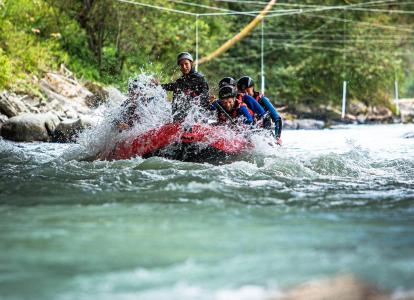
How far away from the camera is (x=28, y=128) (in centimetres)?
1529

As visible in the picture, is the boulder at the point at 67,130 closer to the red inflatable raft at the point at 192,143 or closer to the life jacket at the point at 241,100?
the life jacket at the point at 241,100

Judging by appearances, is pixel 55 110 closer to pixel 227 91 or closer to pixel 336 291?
pixel 227 91

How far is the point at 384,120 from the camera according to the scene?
32531mm

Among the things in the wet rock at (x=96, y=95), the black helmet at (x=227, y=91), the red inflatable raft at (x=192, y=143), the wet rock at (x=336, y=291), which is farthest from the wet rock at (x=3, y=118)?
the wet rock at (x=336, y=291)

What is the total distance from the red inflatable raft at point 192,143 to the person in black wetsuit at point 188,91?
2.61 feet

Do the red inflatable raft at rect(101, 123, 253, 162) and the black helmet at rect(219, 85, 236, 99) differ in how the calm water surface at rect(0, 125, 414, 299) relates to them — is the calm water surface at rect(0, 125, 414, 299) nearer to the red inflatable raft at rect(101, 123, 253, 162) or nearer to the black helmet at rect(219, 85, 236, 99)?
the red inflatable raft at rect(101, 123, 253, 162)

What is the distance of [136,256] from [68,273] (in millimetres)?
431

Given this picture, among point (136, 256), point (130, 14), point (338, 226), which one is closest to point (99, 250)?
point (136, 256)

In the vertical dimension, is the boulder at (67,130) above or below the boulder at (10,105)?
below

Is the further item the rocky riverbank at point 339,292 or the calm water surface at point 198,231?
the calm water surface at point 198,231

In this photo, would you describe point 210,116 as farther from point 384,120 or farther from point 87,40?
point 384,120

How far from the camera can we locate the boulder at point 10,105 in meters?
17.0

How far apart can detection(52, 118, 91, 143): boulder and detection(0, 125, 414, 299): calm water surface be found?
7689 mm

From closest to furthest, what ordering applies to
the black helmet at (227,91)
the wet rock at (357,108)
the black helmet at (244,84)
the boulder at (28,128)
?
1. the black helmet at (227,91)
2. the black helmet at (244,84)
3. the boulder at (28,128)
4. the wet rock at (357,108)
